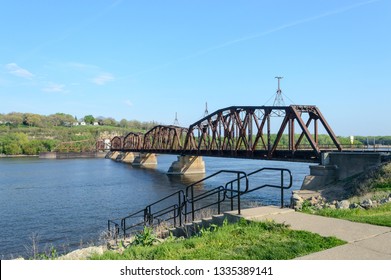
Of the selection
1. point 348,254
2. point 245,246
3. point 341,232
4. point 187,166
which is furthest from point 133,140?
point 348,254

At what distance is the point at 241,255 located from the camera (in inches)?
239

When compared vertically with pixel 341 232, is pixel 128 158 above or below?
below

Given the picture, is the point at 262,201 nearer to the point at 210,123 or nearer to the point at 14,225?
the point at 14,225

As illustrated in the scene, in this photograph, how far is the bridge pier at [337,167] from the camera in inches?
Answer: 1160

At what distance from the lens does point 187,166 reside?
70438mm

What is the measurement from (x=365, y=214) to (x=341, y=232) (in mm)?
2457

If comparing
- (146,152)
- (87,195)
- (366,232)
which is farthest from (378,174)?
(146,152)

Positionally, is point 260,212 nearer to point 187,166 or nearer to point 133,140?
point 187,166

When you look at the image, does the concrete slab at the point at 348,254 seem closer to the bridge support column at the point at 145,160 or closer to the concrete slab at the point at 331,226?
the concrete slab at the point at 331,226

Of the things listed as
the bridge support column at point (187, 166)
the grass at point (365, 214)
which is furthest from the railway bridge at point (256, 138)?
the grass at point (365, 214)

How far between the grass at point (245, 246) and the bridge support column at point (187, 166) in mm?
62271
